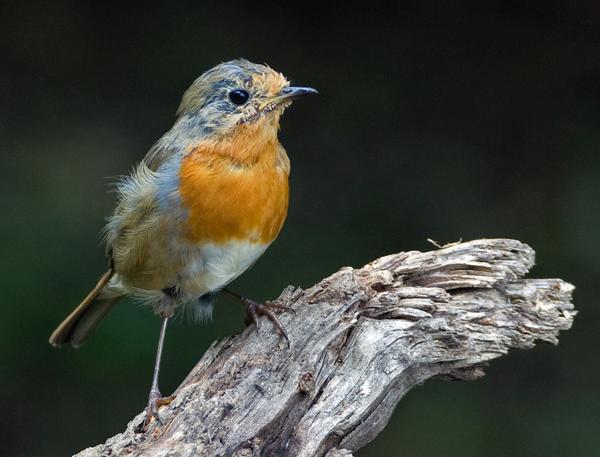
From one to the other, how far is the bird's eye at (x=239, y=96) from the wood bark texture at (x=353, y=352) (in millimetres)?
730

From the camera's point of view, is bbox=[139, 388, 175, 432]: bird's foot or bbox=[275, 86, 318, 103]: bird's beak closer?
bbox=[139, 388, 175, 432]: bird's foot

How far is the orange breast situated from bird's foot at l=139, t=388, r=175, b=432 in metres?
0.57

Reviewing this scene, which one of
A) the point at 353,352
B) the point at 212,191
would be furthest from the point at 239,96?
the point at 353,352

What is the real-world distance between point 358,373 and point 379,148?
2.40 metres

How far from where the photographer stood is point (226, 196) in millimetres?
3951

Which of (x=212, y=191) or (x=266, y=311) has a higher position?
(x=212, y=191)

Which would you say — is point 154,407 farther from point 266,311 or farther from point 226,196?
point 226,196

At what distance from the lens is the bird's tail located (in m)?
4.88

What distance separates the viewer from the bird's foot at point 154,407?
3605mm

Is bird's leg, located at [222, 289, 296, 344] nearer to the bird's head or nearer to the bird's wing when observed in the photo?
the bird's wing

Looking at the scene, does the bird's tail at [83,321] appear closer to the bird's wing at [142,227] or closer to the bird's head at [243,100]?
the bird's wing at [142,227]

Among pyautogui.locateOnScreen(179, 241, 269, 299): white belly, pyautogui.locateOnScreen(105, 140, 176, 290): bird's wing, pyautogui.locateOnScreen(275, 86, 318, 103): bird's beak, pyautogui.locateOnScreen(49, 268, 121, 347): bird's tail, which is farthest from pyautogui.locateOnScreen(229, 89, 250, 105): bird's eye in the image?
pyautogui.locateOnScreen(49, 268, 121, 347): bird's tail

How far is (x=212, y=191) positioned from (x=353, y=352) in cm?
77

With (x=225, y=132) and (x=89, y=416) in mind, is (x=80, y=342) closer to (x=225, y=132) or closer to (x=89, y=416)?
(x=89, y=416)
